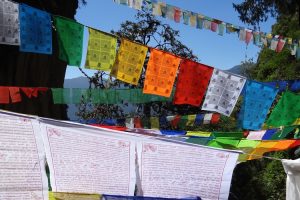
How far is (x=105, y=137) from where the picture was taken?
347 centimetres

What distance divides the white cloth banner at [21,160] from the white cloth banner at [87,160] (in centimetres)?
7

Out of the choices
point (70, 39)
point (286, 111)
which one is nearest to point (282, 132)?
point (286, 111)

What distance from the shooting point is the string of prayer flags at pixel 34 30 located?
5.84 metres

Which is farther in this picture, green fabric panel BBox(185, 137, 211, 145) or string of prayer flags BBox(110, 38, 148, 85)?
green fabric panel BBox(185, 137, 211, 145)

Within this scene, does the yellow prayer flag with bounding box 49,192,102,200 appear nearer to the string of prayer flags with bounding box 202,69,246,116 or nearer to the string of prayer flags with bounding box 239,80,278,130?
the string of prayer flags with bounding box 202,69,246,116

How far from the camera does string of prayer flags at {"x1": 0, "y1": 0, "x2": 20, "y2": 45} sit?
5734 mm

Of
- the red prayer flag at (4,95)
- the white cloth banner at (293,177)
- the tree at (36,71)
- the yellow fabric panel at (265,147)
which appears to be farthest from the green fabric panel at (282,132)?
the tree at (36,71)

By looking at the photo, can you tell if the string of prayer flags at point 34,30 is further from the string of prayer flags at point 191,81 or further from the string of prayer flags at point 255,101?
the string of prayer flags at point 255,101

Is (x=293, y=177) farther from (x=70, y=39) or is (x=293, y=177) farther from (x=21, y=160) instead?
(x=70, y=39)

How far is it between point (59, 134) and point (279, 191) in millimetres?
8901

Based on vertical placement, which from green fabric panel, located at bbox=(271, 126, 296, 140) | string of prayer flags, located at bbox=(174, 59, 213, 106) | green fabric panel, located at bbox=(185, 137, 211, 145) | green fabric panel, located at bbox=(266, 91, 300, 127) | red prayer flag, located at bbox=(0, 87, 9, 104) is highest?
string of prayer flags, located at bbox=(174, 59, 213, 106)

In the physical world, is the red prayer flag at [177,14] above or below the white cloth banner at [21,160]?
above

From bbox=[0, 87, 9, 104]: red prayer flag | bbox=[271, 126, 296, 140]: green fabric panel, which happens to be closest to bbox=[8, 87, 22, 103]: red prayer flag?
bbox=[0, 87, 9, 104]: red prayer flag

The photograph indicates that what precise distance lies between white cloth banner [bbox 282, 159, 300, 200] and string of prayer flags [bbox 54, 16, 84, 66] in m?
3.05
